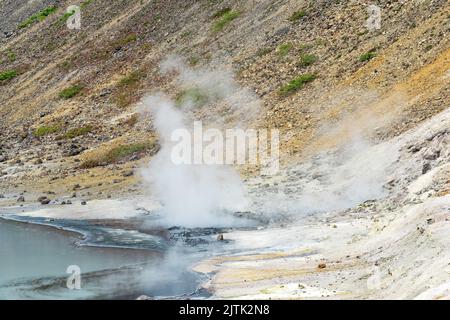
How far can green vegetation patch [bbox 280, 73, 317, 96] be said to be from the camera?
50.8 m

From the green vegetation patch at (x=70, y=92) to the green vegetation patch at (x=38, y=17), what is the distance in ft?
90.7

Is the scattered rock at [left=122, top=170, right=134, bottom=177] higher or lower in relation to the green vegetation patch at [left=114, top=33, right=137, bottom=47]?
lower

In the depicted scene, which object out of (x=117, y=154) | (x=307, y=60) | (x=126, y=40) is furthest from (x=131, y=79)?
(x=307, y=60)

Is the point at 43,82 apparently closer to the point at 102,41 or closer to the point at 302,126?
the point at 102,41

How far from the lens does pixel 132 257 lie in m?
27.1

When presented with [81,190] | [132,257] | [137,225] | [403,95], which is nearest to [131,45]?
[81,190]

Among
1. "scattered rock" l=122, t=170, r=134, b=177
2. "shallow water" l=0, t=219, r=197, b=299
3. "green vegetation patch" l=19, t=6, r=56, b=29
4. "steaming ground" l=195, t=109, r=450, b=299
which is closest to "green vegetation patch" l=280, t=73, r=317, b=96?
"scattered rock" l=122, t=170, r=134, b=177

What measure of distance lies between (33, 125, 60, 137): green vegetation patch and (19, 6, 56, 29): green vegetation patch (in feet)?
113

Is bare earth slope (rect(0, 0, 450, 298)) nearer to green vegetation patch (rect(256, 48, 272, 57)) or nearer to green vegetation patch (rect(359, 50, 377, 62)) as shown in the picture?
green vegetation patch (rect(359, 50, 377, 62))

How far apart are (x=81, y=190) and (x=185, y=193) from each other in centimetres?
886

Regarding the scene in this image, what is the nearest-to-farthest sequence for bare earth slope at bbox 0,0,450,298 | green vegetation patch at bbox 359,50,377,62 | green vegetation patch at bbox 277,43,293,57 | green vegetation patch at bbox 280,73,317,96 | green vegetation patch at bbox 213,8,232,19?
bare earth slope at bbox 0,0,450,298 → green vegetation patch at bbox 359,50,377,62 → green vegetation patch at bbox 280,73,317,96 → green vegetation patch at bbox 277,43,293,57 → green vegetation patch at bbox 213,8,232,19

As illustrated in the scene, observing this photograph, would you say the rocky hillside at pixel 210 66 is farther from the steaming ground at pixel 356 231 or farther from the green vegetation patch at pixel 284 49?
the steaming ground at pixel 356 231

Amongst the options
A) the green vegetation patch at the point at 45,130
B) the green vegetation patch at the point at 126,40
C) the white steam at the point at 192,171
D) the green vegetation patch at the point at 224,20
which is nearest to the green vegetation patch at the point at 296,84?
the white steam at the point at 192,171

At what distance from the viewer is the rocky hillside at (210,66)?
1709 inches
